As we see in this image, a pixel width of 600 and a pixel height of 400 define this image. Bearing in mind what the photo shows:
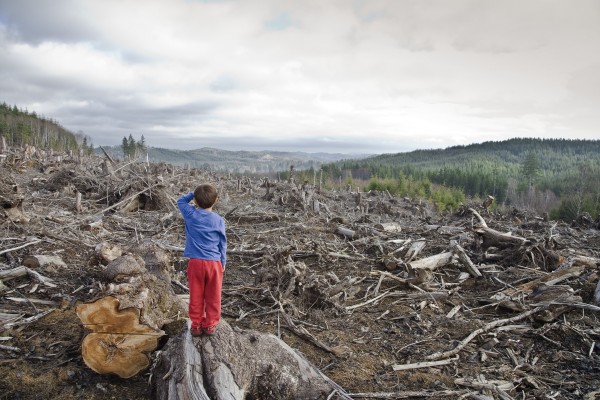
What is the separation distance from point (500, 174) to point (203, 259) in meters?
124

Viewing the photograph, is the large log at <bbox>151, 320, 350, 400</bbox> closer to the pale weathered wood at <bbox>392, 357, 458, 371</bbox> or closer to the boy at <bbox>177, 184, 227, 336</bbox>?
the boy at <bbox>177, 184, 227, 336</bbox>

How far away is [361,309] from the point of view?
18.6 feet

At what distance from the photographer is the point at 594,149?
156 metres

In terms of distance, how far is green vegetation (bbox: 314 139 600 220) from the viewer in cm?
6044

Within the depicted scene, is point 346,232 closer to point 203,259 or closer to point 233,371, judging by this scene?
point 203,259

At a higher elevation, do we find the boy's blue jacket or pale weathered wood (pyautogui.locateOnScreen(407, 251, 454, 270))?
the boy's blue jacket

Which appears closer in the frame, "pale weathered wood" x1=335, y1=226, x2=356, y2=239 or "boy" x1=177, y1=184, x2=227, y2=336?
"boy" x1=177, y1=184, x2=227, y2=336

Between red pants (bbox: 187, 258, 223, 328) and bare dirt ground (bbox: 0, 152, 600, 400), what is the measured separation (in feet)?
2.66

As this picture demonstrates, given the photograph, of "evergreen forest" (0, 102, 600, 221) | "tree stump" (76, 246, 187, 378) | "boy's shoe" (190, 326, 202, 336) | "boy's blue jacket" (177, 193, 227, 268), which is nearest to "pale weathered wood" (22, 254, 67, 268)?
"tree stump" (76, 246, 187, 378)

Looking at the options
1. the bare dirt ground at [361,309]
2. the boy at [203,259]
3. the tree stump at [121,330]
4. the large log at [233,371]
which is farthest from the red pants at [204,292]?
the bare dirt ground at [361,309]

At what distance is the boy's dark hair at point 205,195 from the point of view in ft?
11.4

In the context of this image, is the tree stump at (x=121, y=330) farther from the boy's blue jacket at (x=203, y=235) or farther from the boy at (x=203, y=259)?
the boy's blue jacket at (x=203, y=235)

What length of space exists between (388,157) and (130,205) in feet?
627

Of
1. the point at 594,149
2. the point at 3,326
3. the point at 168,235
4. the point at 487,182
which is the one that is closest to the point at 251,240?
the point at 168,235
